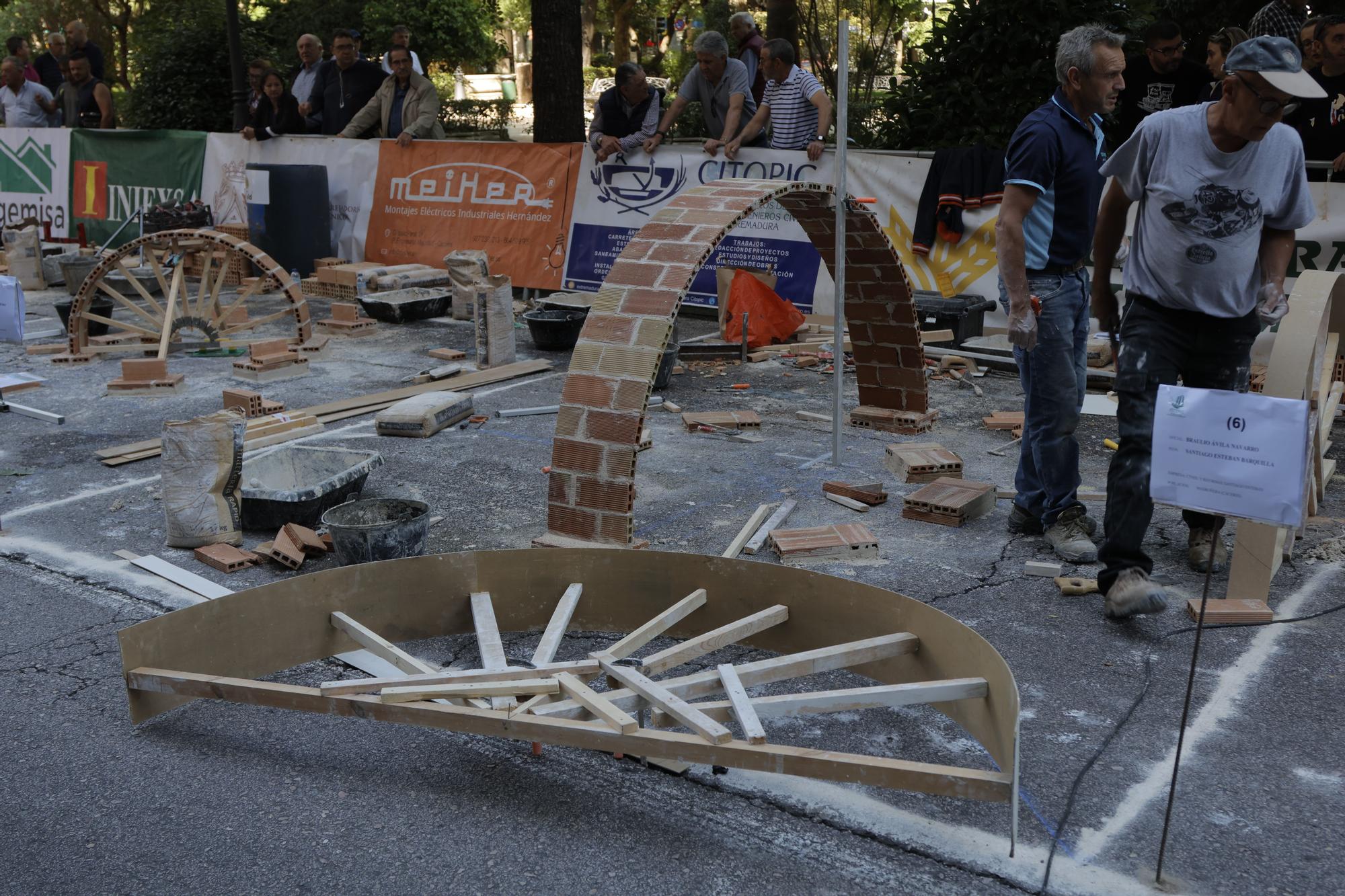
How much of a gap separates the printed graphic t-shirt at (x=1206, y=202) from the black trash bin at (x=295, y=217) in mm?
10782

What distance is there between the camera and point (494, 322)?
9469 millimetres

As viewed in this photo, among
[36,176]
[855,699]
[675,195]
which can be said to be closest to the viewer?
[855,699]

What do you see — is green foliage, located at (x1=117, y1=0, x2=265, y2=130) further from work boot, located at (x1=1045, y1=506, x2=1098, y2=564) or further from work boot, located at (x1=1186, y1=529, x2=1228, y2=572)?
work boot, located at (x1=1186, y1=529, x2=1228, y2=572)

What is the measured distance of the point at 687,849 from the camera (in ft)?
10.7

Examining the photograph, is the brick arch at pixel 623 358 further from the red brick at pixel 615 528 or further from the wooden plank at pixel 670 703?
the wooden plank at pixel 670 703

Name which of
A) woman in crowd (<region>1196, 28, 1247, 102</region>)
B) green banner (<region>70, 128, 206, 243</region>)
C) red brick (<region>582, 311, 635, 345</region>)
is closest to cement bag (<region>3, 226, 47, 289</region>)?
green banner (<region>70, 128, 206, 243</region>)

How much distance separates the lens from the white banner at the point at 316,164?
13.9 meters

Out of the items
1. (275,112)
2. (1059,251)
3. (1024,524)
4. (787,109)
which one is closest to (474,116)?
(275,112)

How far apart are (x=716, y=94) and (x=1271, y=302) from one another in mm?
7508

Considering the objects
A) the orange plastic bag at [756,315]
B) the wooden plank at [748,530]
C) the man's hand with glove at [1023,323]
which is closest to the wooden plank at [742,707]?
the wooden plank at [748,530]

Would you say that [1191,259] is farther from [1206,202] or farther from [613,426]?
[613,426]

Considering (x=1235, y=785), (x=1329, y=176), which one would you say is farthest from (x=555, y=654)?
(x=1329, y=176)

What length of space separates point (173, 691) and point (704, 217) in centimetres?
326

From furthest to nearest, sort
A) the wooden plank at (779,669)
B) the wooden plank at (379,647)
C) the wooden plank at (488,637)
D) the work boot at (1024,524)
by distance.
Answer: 1. the work boot at (1024,524)
2. the wooden plank at (379,647)
3. the wooden plank at (488,637)
4. the wooden plank at (779,669)
